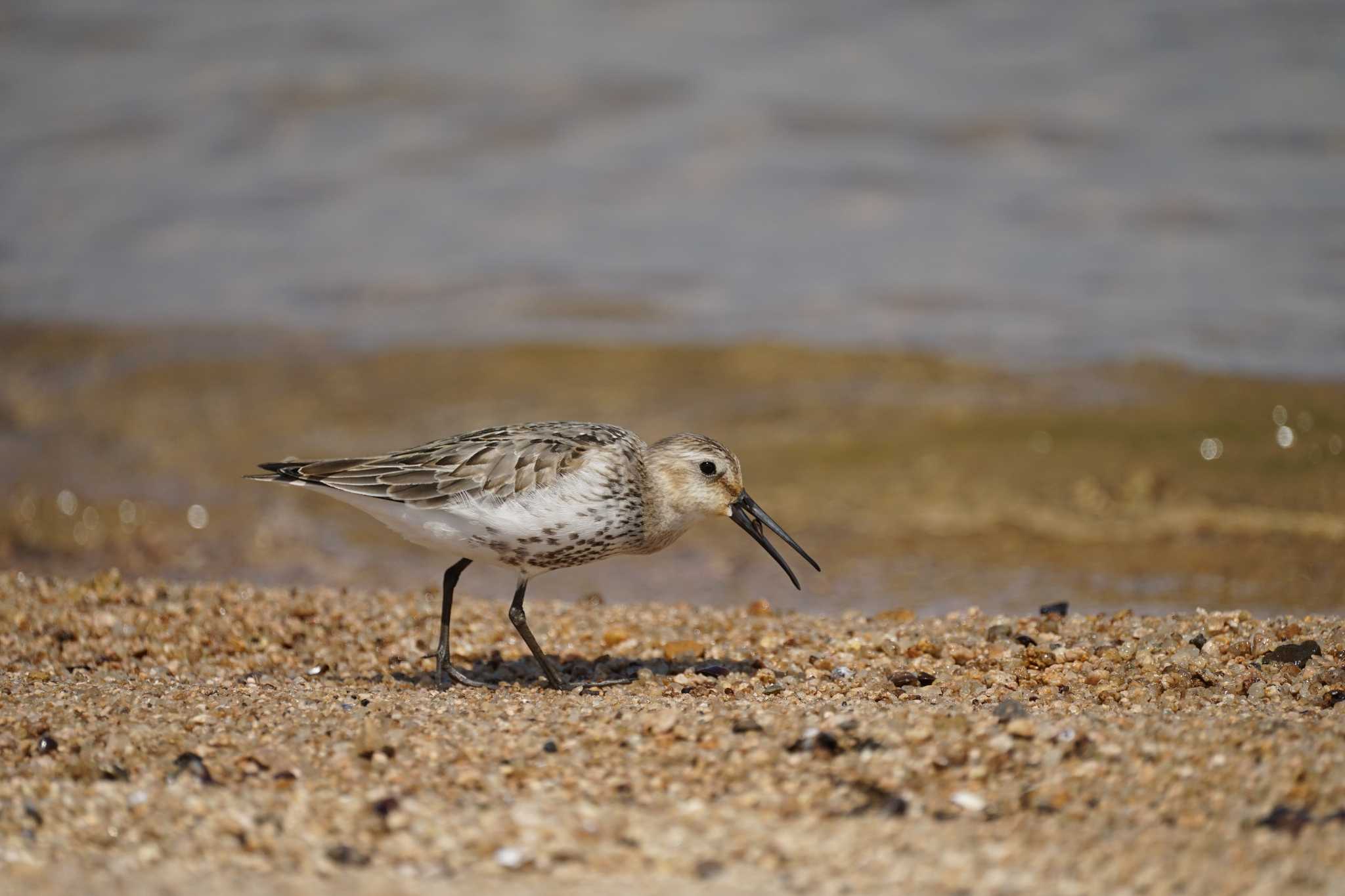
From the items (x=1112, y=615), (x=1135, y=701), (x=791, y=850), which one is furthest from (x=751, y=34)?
(x=791, y=850)

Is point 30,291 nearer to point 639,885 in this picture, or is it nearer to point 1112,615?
point 1112,615

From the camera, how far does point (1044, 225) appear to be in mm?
14000

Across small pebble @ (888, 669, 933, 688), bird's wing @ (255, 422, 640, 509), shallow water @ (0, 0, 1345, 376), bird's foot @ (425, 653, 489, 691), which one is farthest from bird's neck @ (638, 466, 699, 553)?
shallow water @ (0, 0, 1345, 376)

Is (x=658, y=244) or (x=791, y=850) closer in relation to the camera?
(x=791, y=850)

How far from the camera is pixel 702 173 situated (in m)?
15.5

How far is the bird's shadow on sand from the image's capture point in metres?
5.73

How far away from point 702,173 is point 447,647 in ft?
34.6

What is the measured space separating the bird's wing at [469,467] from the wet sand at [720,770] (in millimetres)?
778

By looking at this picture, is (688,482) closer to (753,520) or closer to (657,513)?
(657,513)

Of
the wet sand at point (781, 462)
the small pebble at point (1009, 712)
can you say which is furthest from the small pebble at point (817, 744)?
the wet sand at point (781, 462)

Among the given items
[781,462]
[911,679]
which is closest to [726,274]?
[781,462]

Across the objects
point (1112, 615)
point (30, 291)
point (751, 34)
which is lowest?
point (1112, 615)

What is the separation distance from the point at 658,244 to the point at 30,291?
20.4 feet

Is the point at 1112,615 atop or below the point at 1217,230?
below
